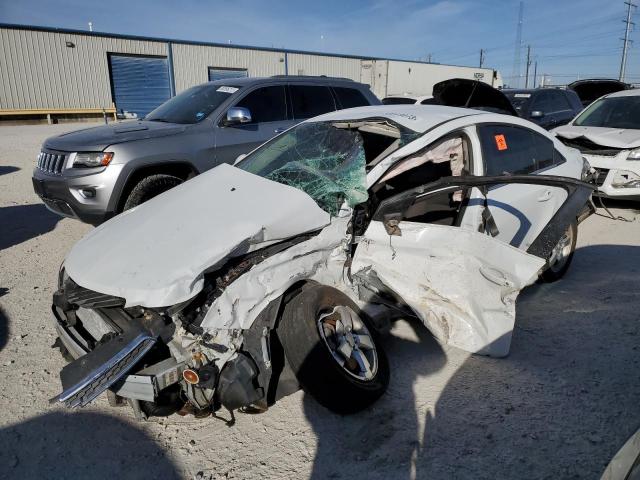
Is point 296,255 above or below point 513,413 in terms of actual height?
above

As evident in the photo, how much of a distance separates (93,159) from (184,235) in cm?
280

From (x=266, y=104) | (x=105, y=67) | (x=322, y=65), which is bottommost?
(x=266, y=104)

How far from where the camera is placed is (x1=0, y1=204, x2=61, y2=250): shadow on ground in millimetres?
5715

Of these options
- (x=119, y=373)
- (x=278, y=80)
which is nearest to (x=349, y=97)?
(x=278, y=80)

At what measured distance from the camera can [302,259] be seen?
272 centimetres

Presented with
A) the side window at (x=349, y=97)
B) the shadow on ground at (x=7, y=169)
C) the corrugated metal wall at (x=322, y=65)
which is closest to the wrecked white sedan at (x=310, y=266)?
the side window at (x=349, y=97)

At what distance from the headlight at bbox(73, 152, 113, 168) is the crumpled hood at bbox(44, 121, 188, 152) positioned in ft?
0.17

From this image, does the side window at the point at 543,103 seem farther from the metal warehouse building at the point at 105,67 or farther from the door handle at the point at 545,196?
the metal warehouse building at the point at 105,67

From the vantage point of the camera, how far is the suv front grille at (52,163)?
15.9 feet

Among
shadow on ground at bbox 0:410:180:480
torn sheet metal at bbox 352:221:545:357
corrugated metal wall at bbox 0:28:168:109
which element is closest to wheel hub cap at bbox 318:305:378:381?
torn sheet metal at bbox 352:221:545:357

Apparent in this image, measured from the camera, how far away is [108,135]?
4996mm

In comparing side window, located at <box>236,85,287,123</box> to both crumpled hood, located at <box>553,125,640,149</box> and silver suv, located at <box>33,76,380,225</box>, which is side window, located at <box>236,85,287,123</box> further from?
crumpled hood, located at <box>553,125,640,149</box>

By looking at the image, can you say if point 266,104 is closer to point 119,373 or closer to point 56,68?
point 119,373

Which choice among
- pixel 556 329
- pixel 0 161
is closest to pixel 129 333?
pixel 556 329
